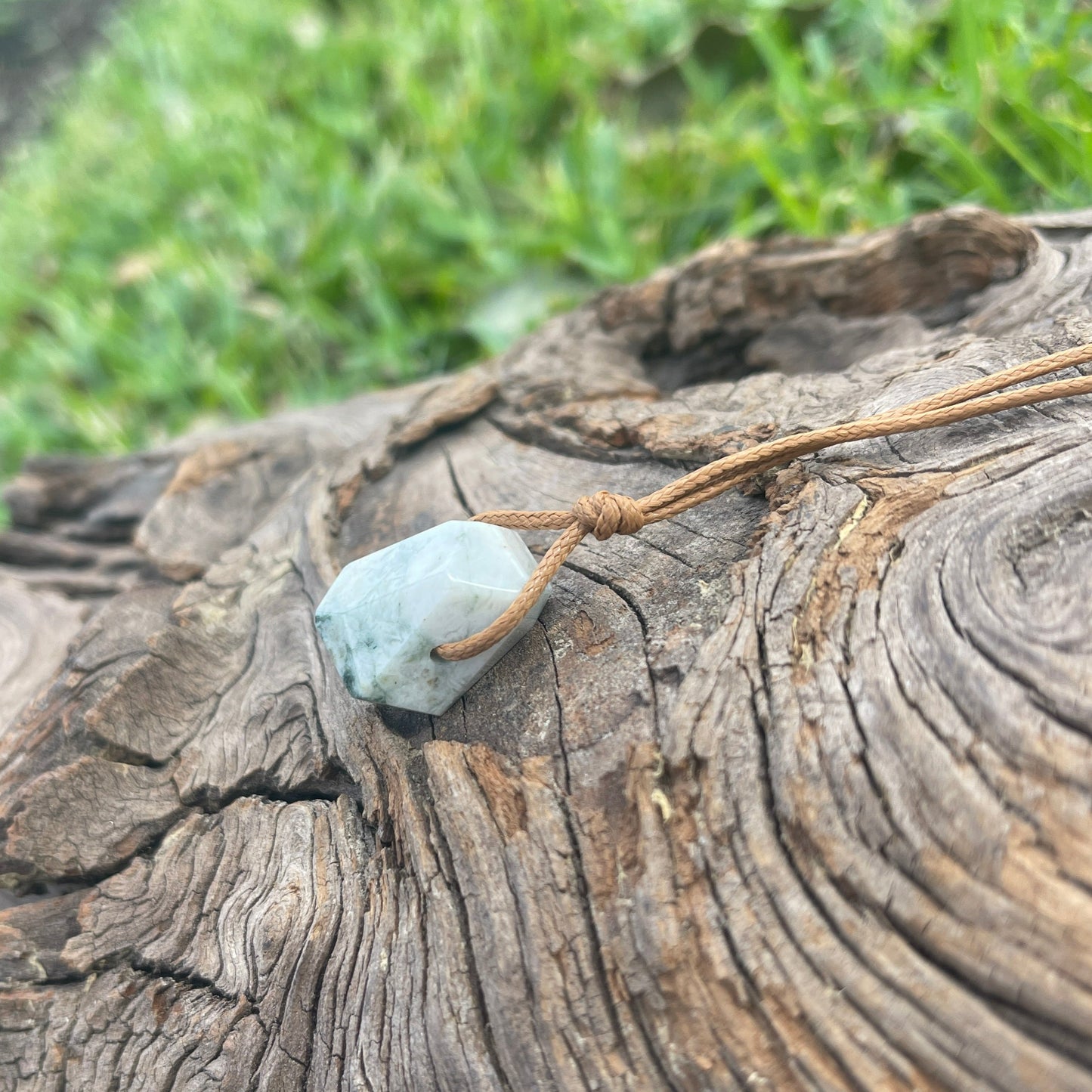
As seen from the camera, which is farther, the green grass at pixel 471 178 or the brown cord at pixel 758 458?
the green grass at pixel 471 178

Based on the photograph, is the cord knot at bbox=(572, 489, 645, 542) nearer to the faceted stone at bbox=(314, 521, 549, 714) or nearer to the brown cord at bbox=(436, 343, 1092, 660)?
the brown cord at bbox=(436, 343, 1092, 660)

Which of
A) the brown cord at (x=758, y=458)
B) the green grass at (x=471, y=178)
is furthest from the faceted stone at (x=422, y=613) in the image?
the green grass at (x=471, y=178)

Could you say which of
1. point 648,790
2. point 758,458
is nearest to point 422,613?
point 648,790

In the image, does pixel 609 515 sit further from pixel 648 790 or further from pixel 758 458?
pixel 648 790

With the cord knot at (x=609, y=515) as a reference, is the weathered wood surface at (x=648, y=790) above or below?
below

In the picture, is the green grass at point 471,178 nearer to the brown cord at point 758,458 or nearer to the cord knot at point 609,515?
the brown cord at point 758,458

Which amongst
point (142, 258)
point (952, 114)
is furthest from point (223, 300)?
point (952, 114)
